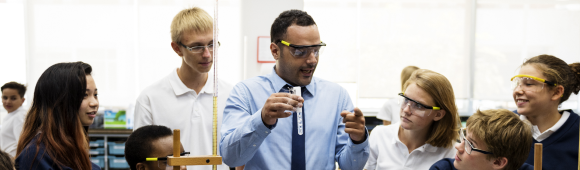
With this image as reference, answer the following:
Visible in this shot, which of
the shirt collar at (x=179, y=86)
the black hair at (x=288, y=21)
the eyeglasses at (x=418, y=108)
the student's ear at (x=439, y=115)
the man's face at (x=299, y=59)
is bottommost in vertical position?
the student's ear at (x=439, y=115)

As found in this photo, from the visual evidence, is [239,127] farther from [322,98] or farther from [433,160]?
[433,160]

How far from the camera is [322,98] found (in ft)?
5.41

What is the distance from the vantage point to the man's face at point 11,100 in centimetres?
391

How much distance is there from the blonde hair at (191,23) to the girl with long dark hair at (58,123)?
56 cm

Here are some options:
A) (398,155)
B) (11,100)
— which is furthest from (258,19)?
(398,155)

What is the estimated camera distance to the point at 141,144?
164 centimetres

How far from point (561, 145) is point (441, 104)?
529 mm

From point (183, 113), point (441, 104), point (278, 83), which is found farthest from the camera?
point (183, 113)

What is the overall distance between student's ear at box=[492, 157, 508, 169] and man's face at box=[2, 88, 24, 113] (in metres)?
3.94

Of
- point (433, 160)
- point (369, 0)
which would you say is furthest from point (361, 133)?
point (369, 0)

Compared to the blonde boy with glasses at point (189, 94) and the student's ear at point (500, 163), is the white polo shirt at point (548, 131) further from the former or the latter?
the blonde boy with glasses at point (189, 94)

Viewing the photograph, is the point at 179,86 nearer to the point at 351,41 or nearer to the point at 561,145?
the point at 561,145

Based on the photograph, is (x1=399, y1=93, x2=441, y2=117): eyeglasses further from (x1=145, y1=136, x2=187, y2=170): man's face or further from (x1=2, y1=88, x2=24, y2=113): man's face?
(x1=2, y1=88, x2=24, y2=113): man's face

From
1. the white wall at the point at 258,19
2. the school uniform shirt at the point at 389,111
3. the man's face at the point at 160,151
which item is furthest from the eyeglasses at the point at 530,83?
the white wall at the point at 258,19
